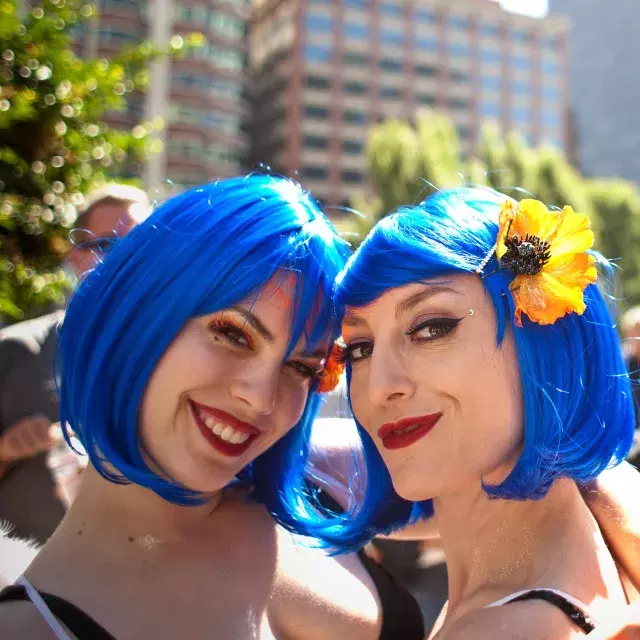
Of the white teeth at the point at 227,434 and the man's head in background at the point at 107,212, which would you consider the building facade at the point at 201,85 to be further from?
the white teeth at the point at 227,434

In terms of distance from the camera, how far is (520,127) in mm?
57562

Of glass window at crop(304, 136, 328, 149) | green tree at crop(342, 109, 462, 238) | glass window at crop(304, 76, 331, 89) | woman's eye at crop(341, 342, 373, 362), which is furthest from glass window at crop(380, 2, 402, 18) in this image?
woman's eye at crop(341, 342, 373, 362)

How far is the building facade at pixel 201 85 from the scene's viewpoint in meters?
44.0

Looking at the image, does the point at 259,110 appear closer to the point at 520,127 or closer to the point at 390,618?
the point at 520,127

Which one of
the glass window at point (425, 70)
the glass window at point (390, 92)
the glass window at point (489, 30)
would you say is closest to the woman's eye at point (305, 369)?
the glass window at point (390, 92)

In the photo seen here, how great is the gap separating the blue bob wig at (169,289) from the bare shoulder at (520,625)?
631 mm

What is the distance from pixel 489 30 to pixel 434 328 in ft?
205

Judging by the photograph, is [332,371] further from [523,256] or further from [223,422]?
[523,256]

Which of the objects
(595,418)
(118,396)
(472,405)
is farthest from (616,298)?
(118,396)

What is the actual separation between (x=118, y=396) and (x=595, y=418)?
0.98 meters

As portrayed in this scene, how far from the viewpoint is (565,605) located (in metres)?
1.15

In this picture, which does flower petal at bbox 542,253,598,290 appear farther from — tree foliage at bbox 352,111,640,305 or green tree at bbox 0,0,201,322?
tree foliage at bbox 352,111,640,305

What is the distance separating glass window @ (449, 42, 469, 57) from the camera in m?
55.6

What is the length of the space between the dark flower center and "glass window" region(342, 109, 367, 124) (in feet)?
171
